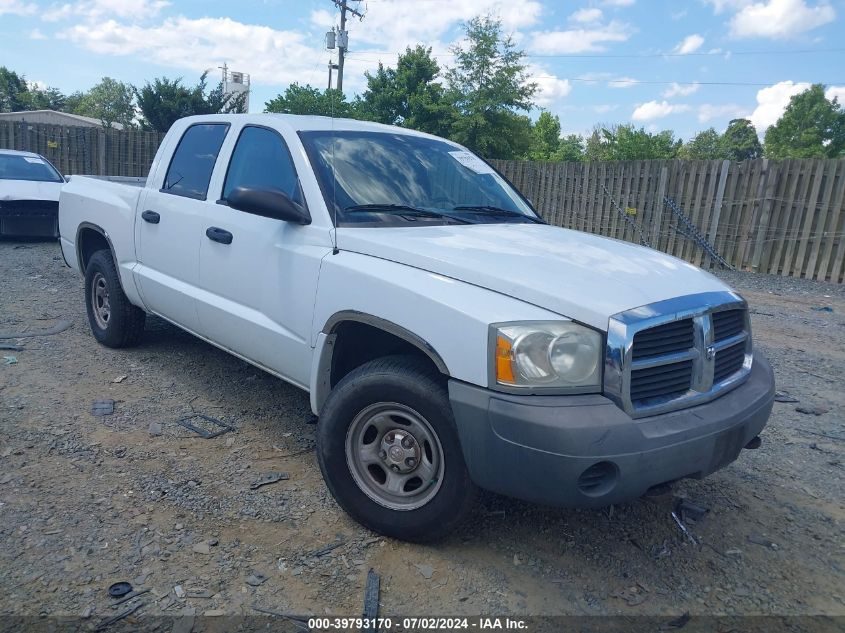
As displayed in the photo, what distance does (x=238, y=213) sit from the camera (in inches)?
154

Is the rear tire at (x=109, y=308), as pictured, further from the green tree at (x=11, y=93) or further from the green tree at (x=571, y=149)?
the green tree at (x=11, y=93)

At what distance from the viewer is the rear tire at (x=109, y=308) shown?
539cm

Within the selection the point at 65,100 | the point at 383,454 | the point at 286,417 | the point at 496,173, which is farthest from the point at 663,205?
the point at 65,100

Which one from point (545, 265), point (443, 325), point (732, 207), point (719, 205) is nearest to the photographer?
point (443, 325)

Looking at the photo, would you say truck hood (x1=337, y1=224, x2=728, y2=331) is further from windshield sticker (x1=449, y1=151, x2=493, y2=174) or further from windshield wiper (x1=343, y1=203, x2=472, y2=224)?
windshield sticker (x1=449, y1=151, x2=493, y2=174)

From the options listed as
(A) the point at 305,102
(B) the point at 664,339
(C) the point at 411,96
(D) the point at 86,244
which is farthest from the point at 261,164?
(C) the point at 411,96

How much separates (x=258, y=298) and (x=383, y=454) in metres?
1.27

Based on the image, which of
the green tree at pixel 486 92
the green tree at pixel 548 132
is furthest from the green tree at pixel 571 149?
the green tree at pixel 486 92

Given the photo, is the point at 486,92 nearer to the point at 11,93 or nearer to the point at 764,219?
the point at 764,219

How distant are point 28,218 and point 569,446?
451 inches

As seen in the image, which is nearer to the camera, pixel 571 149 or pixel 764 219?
pixel 764 219

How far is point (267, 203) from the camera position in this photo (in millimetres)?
3322

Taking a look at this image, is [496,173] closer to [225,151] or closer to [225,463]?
[225,151]

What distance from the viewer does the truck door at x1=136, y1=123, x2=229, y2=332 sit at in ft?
14.3
